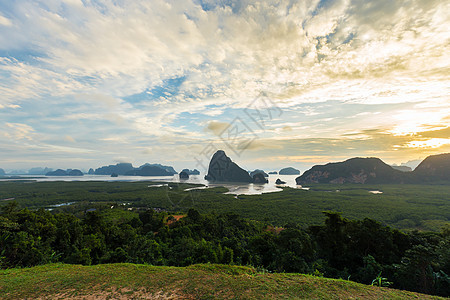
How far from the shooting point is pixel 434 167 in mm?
108938

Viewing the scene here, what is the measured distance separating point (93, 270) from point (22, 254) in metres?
6.16

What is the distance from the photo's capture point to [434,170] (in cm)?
10800

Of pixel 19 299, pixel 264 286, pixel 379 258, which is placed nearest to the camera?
pixel 19 299

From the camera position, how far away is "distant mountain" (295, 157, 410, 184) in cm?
11650

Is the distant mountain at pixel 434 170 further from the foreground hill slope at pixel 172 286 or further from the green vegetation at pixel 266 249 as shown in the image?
the foreground hill slope at pixel 172 286

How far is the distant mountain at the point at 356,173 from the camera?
116500mm

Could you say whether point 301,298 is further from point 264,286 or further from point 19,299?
point 19,299

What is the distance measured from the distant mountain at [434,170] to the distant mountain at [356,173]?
21.3ft

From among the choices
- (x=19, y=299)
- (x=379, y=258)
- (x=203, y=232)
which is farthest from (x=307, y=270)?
(x=19, y=299)

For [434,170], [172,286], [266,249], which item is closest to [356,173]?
[434,170]

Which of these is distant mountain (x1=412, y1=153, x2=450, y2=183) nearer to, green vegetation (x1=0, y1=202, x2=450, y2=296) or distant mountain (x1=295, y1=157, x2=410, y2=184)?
distant mountain (x1=295, y1=157, x2=410, y2=184)

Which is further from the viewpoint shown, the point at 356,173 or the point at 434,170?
the point at 356,173

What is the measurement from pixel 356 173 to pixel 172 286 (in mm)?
150172

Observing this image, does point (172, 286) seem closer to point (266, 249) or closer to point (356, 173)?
point (266, 249)
